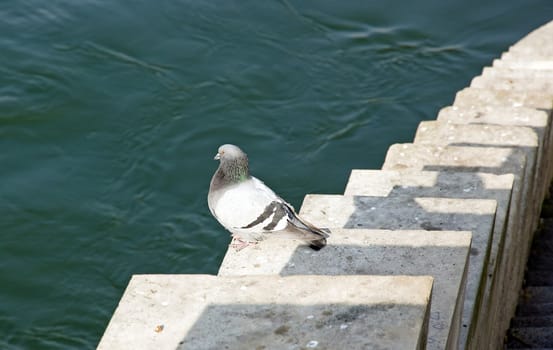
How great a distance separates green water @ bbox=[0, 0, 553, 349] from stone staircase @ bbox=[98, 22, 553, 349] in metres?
3.19

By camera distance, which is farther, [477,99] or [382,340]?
[477,99]

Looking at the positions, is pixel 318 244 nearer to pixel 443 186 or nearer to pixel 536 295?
pixel 443 186

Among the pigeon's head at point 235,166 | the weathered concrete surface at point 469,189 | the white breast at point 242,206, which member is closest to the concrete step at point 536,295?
the weathered concrete surface at point 469,189

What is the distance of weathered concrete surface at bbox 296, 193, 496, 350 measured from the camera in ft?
17.1

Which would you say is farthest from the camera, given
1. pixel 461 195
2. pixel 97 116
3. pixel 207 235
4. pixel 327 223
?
pixel 97 116

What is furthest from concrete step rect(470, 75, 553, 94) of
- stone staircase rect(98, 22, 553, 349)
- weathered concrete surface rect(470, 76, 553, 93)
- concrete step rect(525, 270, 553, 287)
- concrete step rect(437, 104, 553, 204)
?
concrete step rect(525, 270, 553, 287)

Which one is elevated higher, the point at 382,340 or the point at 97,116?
the point at 97,116

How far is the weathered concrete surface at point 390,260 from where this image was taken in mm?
4285

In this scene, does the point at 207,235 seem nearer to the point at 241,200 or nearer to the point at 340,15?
the point at 241,200

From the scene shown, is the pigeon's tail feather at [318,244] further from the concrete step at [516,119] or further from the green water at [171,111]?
the green water at [171,111]

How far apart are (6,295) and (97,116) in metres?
3.05

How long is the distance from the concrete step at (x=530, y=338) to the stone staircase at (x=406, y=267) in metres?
0.02

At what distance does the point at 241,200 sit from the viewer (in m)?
6.47

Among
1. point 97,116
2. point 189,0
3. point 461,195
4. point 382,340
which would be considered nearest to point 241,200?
point 461,195
